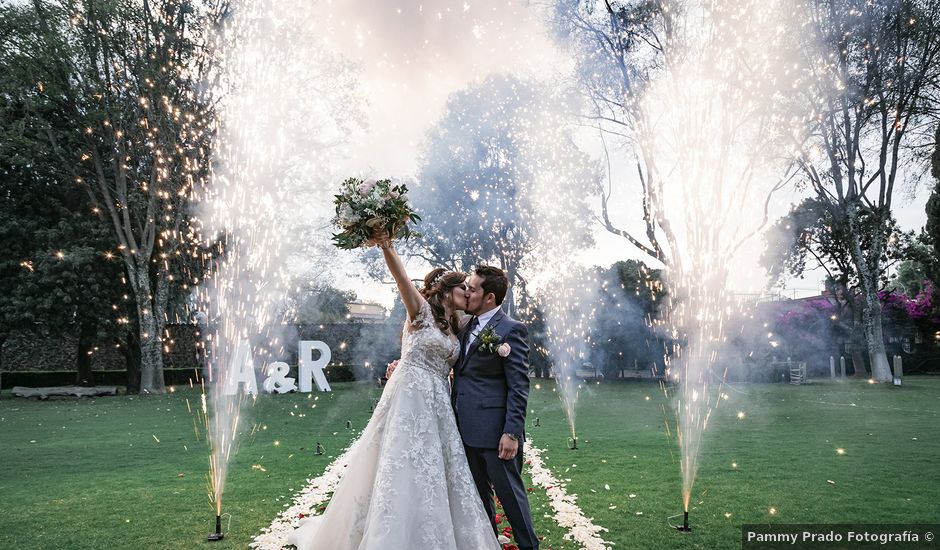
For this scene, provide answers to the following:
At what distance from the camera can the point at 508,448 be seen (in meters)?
4.24

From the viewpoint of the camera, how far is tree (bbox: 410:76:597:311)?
31812 mm

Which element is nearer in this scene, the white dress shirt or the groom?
the groom

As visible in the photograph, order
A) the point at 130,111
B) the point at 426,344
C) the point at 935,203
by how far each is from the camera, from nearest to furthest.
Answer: the point at 426,344 < the point at 130,111 < the point at 935,203

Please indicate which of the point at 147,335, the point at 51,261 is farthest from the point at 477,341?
the point at 51,261

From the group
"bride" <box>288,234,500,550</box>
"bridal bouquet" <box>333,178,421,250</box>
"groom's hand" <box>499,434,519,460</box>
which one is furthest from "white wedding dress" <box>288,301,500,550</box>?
"bridal bouquet" <box>333,178,421,250</box>

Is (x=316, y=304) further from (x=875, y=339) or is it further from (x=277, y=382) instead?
(x=875, y=339)

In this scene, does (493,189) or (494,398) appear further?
(493,189)

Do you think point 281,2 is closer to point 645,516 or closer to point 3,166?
point 3,166

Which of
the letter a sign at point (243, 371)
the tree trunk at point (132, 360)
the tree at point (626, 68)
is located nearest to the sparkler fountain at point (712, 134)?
the tree at point (626, 68)

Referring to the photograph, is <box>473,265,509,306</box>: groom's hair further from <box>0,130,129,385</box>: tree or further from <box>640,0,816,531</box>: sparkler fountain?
<box>0,130,129,385</box>: tree

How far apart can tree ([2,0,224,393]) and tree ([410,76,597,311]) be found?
1368cm

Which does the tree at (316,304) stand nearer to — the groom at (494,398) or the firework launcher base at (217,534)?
the firework launcher base at (217,534)

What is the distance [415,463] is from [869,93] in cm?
2637

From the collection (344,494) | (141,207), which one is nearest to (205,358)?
(141,207)
